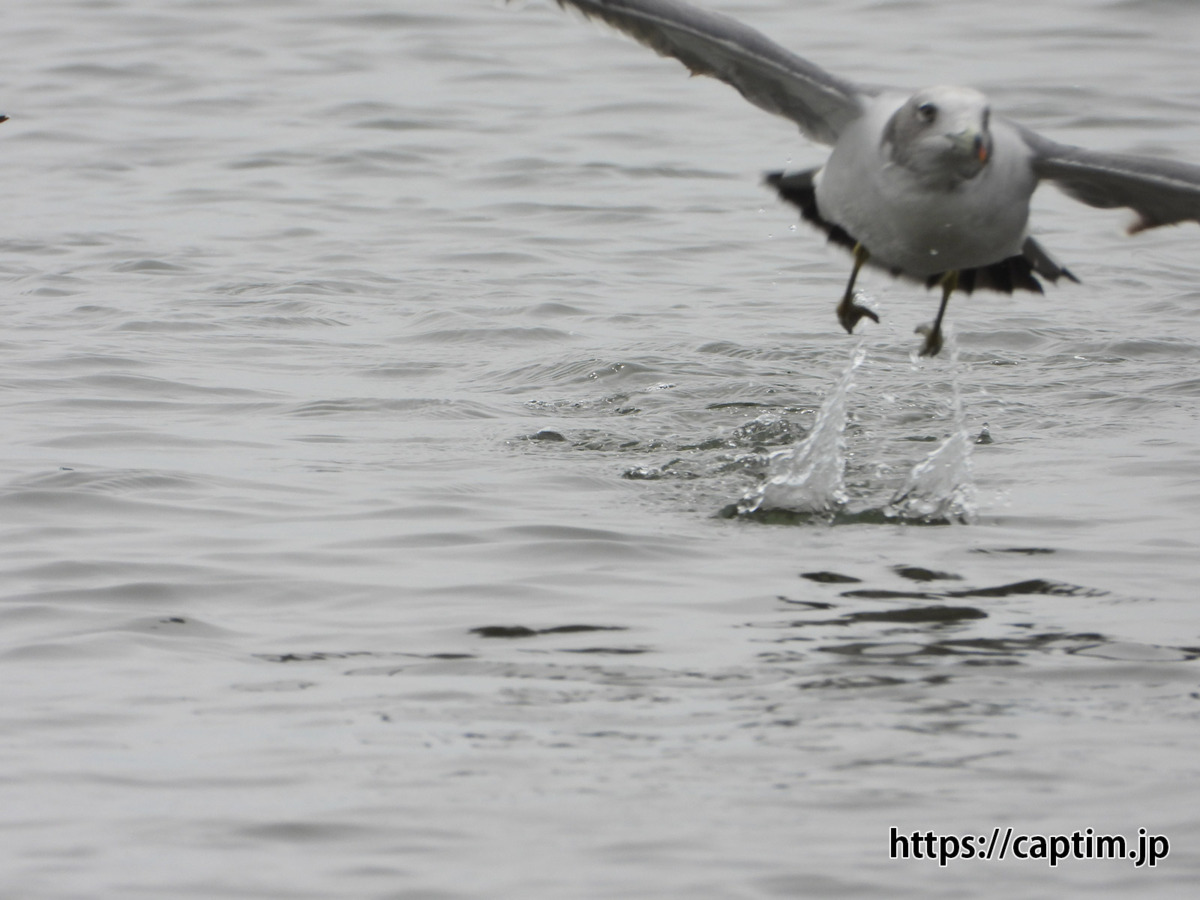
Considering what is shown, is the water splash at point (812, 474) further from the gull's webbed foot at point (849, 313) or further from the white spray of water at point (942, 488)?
the gull's webbed foot at point (849, 313)

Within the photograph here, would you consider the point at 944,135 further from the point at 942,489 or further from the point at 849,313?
the point at 849,313

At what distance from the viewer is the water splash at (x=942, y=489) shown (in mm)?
6844

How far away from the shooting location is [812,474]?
7148 millimetres

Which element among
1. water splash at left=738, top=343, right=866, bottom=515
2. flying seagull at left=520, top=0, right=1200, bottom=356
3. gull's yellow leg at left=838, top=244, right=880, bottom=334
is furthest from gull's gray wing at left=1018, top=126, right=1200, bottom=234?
water splash at left=738, top=343, right=866, bottom=515

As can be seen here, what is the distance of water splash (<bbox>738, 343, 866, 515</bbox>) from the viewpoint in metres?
6.90

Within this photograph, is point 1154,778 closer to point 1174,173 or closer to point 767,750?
point 767,750

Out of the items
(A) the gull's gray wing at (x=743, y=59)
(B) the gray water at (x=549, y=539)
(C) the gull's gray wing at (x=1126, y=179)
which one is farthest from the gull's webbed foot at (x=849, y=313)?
(C) the gull's gray wing at (x=1126, y=179)

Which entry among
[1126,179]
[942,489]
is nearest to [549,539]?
[942,489]

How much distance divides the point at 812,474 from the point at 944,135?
152 cm

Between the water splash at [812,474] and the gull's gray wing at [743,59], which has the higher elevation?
the gull's gray wing at [743,59]

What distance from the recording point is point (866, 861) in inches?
159

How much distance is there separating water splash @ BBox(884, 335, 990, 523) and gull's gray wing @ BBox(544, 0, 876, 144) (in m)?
1.28

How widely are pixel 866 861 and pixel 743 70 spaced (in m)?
3.74

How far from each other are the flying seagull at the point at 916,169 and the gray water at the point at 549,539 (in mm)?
920
